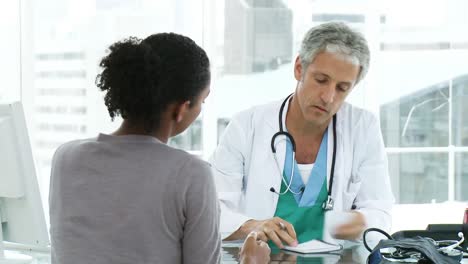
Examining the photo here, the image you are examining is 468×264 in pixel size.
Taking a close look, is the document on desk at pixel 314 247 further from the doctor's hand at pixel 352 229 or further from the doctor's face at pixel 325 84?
the doctor's face at pixel 325 84

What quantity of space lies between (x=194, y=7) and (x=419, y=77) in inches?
72.6

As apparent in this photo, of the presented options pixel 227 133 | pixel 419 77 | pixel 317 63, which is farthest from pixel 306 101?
pixel 419 77

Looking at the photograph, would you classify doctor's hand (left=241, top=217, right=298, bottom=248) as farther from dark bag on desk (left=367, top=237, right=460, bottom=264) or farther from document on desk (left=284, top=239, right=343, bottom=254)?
dark bag on desk (left=367, top=237, right=460, bottom=264)

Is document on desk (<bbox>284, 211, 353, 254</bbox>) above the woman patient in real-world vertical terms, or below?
below

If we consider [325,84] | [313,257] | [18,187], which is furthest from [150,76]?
[325,84]

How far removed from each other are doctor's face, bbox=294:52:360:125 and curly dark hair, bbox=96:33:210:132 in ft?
3.11

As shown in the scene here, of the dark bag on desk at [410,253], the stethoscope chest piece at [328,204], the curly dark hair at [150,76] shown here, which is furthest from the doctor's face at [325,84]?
the curly dark hair at [150,76]

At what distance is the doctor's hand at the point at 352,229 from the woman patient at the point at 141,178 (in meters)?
0.95

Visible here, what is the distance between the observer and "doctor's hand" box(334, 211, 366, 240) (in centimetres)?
216

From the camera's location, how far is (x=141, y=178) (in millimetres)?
1213

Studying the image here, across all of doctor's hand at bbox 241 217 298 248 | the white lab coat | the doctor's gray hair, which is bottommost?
doctor's hand at bbox 241 217 298 248

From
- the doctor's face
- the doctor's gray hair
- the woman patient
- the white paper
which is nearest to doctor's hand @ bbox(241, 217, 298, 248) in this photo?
the white paper

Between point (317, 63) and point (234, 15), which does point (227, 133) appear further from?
point (234, 15)

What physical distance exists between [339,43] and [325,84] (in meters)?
0.12
